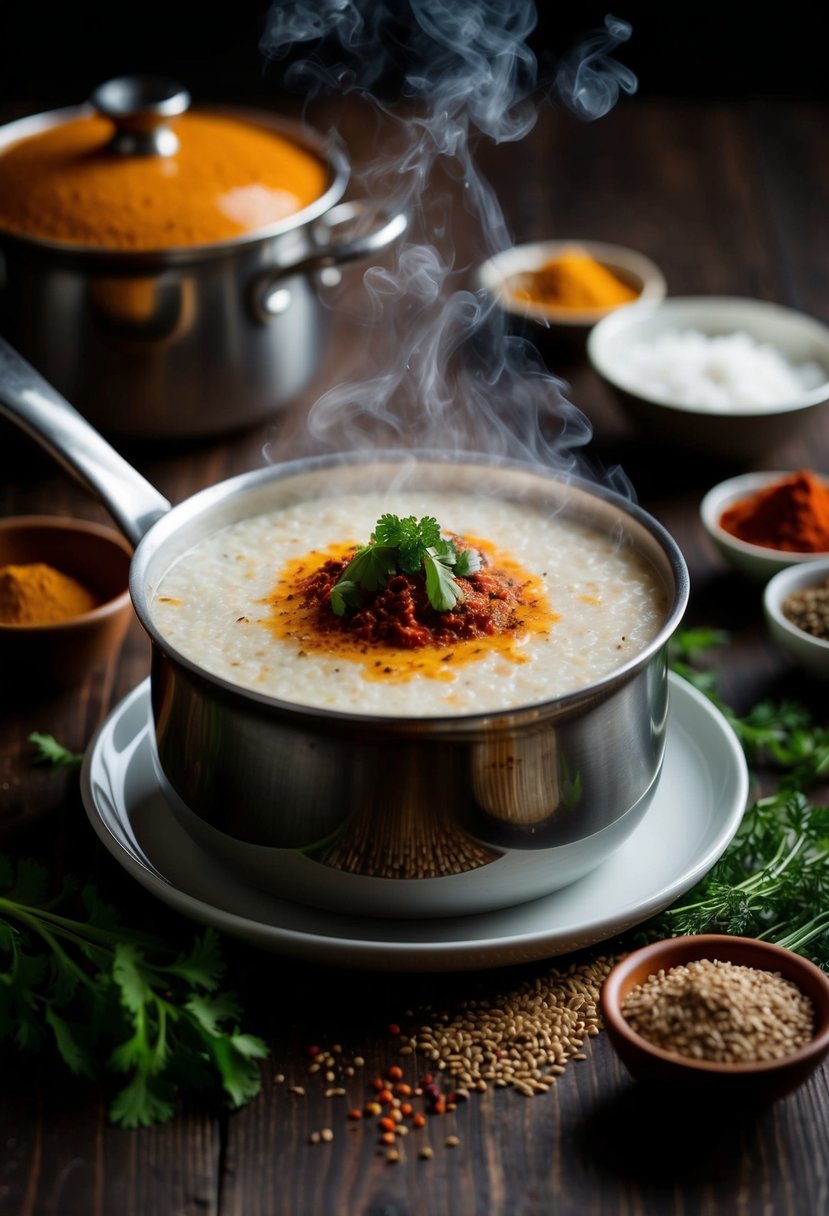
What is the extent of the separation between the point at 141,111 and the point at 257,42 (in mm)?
3089

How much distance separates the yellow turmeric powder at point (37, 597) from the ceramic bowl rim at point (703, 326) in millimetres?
1582

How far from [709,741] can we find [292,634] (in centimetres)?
80

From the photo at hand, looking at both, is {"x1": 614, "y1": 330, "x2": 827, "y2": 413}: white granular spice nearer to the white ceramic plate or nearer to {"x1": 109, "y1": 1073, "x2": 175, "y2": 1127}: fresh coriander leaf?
the white ceramic plate

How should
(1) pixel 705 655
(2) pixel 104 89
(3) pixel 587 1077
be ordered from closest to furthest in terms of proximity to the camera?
1. (3) pixel 587 1077
2. (1) pixel 705 655
3. (2) pixel 104 89

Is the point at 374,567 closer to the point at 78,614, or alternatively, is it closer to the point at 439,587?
the point at 439,587

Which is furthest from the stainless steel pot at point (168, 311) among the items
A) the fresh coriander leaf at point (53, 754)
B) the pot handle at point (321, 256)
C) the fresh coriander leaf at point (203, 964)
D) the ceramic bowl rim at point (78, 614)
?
the fresh coriander leaf at point (203, 964)

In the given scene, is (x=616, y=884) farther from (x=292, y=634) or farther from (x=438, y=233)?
(x=438, y=233)

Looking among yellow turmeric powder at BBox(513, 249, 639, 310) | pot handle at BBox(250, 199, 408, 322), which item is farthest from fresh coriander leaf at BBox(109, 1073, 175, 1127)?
yellow turmeric powder at BBox(513, 249, 639, 310)

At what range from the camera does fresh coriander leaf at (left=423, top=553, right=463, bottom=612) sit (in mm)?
2230

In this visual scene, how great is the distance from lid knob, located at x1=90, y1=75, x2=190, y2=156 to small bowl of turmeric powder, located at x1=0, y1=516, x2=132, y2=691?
1.09 m

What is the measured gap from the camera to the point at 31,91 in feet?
20.0

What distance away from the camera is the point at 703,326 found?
427 centimetres

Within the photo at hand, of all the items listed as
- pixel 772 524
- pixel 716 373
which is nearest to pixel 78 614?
pixel 772 524

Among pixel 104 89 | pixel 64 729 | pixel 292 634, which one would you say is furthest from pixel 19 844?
pixel 104 89
